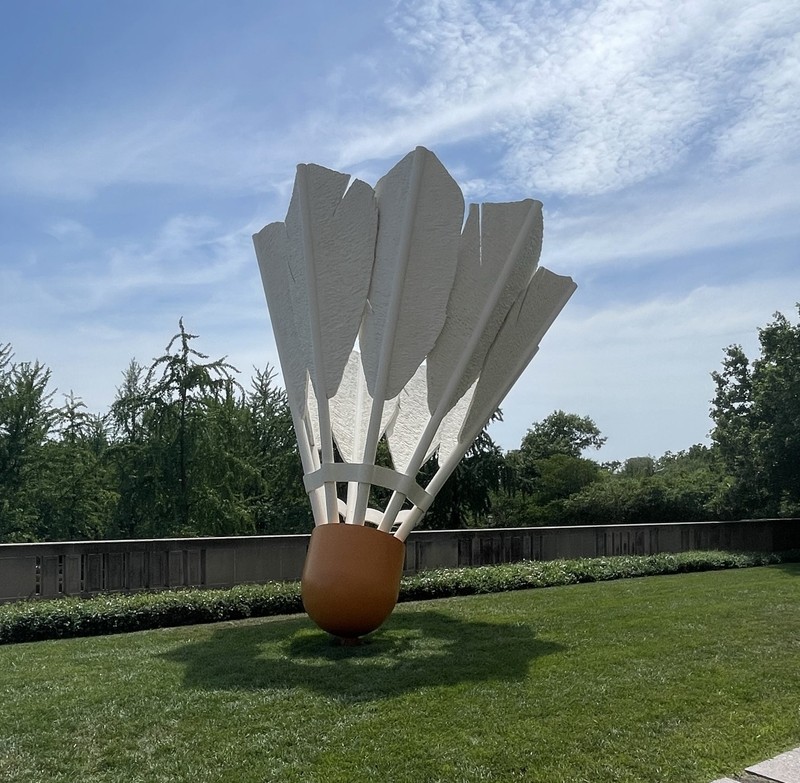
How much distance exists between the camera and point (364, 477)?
777cm

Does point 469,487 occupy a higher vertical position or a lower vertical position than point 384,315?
lower

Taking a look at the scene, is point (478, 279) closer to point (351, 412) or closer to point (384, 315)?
point (384, 315)

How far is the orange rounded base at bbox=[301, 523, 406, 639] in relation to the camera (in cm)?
750

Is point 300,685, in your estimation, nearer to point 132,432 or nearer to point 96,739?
point 96,739

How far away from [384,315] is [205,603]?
4.52 metres

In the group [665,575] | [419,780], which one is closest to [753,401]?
[665,575]

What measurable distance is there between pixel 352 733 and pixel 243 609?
5.51 m

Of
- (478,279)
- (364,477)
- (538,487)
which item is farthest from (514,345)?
(538,487)

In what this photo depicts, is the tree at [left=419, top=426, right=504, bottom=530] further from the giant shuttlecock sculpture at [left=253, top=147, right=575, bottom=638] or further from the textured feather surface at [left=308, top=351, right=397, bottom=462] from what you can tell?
the giant shuttlecock sculpture at [left=253, top=147, right=575, bottom=638]

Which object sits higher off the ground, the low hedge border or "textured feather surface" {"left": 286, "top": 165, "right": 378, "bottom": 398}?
"textured feather surface" {"left": 286, "top": 165, "right": 378, "bottom": 398}

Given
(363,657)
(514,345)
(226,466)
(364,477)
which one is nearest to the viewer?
(363,657)

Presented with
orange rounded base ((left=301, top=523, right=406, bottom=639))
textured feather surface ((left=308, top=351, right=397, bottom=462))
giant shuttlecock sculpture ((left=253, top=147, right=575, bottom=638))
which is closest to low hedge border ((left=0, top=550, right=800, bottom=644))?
textured feather surface ((left=308, top=351, right=397, bottom=462))

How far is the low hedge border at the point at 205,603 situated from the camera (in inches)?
360

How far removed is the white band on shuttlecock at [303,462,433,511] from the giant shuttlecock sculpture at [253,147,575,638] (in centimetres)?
1
